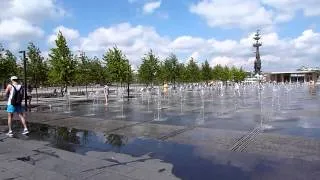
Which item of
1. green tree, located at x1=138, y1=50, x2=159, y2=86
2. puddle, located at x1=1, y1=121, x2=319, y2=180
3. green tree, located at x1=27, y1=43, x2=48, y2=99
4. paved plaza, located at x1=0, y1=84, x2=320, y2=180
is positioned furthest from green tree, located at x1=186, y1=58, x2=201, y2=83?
puddle, located at x1=1, y1=121, x2=319, y2=180

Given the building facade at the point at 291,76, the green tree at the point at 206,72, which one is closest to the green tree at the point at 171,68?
the green tree at the point at 206,72

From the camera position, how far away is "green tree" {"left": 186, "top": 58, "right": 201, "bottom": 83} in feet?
204

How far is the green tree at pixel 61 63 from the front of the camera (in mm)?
29828

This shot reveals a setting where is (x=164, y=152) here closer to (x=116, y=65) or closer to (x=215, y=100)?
(x=215, y=100)

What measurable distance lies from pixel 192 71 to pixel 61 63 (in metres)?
37.0

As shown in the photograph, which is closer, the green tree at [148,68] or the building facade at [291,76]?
the green tree at [148,68]

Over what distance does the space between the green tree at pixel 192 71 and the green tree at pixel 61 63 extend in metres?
33.1

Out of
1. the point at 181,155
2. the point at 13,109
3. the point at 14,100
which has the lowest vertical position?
the point at 181,155

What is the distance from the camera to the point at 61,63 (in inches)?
1174

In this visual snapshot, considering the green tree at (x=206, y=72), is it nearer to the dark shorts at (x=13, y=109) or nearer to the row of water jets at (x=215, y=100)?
the row of water jets at (x=215, y=100)

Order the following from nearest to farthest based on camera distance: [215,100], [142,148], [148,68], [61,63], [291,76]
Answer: [142,148] < [215,100] < [61,63] < [148,68] < [291,76]

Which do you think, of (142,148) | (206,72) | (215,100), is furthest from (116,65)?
(206,72)

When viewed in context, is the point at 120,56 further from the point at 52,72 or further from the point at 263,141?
the point at 263,141

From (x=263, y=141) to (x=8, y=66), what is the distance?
2367cm
